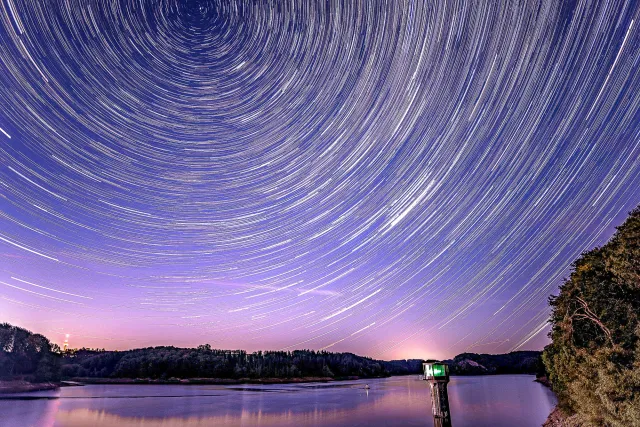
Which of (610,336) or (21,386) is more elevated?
(610,336)

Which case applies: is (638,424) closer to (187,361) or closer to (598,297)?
(598,297)

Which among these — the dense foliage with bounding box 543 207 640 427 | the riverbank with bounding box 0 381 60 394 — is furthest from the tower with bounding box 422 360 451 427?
the riverbank with bounding box 0 381 60 394

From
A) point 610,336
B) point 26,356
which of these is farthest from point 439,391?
point 26,356

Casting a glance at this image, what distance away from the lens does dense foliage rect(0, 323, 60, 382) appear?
289ft

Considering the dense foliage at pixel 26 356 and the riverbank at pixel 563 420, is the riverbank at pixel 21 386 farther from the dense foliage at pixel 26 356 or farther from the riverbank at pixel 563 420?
the riverbank at pixel 563 420

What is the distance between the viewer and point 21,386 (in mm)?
81812

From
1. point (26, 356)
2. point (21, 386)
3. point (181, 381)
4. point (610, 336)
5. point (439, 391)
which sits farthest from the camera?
point (181, 381)

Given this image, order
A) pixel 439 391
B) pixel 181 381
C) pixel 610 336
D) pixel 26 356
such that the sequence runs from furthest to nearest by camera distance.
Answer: pixel 181 381
pixel 26 356
pixel 610 336
pixel 439 391

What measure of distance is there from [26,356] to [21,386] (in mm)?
11488

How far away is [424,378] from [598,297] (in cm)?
1222

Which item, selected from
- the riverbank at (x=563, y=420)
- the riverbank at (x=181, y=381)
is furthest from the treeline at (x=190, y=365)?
the riverbank at (x=563, y=420)

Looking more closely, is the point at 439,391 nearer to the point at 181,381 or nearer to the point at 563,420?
the point at 563,420

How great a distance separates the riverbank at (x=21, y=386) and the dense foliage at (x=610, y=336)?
9078 centimetres

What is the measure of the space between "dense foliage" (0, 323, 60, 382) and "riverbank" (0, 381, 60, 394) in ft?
9.61
